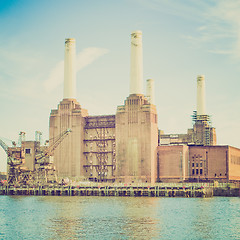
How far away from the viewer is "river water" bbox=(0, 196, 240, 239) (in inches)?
2542

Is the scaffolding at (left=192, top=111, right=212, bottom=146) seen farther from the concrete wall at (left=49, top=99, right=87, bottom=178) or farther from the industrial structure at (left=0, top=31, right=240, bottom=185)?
the concrete wall at (left=49, top=99, right=87, bottom=178)

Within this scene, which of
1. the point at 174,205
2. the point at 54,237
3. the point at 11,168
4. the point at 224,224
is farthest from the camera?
the point at 11,168

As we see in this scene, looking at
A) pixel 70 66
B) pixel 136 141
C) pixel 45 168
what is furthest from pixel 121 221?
pixel 70 66

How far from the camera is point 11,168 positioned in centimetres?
14925

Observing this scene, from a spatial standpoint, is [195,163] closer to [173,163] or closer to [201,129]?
[173,163]

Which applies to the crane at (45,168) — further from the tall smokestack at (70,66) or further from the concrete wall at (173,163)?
the concrete wall at (173,163)

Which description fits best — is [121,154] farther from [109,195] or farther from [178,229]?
[178,229]

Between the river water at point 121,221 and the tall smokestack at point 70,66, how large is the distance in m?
66.8

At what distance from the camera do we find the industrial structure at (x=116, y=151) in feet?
507

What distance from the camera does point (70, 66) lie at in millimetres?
162750

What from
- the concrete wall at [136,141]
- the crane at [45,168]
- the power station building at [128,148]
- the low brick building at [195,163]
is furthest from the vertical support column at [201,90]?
the crane at [45,168]

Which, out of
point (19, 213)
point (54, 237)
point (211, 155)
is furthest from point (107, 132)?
point (54, 237)

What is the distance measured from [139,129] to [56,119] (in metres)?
27.7

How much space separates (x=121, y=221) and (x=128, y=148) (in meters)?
81.2
